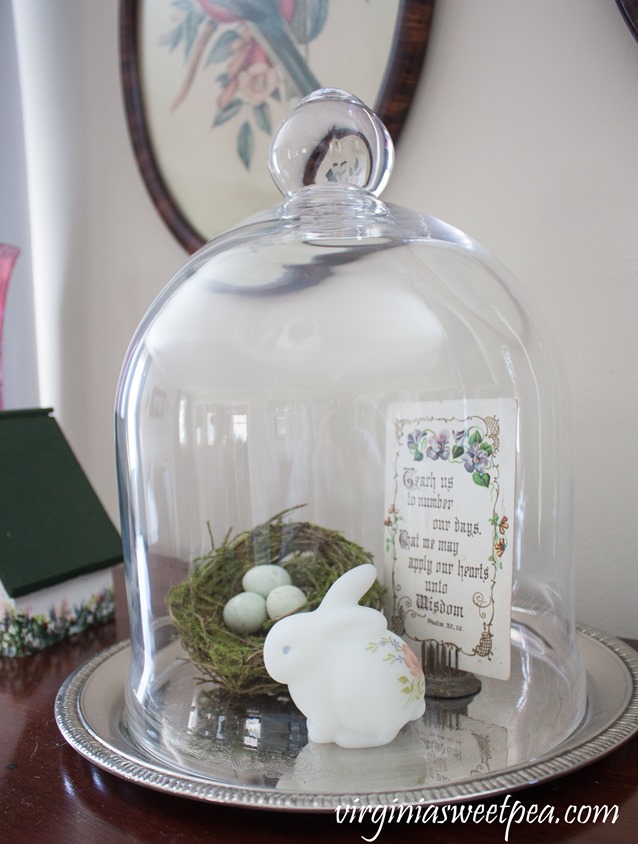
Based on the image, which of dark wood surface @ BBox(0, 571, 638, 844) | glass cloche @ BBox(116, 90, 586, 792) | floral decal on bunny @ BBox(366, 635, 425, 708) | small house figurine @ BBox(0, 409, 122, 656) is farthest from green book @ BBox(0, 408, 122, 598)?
floral decal on bunny @ BBox(366, 635, 425, 708)

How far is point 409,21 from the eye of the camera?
725 millimetres

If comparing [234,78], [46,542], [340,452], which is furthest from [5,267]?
[340,452]

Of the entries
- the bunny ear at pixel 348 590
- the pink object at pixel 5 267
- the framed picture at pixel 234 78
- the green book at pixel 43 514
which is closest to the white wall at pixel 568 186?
the framed picture at pixel 234 78

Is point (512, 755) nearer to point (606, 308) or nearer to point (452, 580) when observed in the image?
point (452, 580)

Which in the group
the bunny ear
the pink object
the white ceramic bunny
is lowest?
the white ceramic bunny

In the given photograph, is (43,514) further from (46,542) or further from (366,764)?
(366,764)

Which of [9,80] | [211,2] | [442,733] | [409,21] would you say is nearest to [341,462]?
[442,733]

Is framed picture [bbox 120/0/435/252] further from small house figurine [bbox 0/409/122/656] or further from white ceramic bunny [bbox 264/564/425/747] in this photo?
white ceramic bunny [bbox 264/564/425/747]

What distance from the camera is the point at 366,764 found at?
0.40 meters

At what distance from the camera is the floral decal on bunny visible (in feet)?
1.40

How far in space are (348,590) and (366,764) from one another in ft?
0.31

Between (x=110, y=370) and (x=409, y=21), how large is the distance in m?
0.66

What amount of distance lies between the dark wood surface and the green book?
245mm

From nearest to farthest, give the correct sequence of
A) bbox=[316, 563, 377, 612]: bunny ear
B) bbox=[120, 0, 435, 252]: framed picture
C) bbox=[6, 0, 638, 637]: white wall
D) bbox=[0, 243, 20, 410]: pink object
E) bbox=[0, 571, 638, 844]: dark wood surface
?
bbox=[0, 571, 638, 844]: dark wood surface, bbox=[316, 563, 377, 612]: bunny ear, bbox=[6, 0, 638, 637]: white wall, bbox=[120, 0, 435, 252]: framed picture, bbox=[0, 243, 20, 410]: pink object
